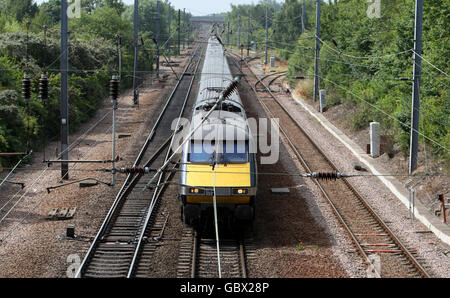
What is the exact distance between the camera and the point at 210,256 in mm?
13586

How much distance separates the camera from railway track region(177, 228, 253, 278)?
41.3ft

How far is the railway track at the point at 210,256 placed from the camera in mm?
12602

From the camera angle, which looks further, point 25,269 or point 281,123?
point 281,123

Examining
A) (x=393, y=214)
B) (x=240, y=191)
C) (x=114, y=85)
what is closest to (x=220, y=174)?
(x=240, y=191)

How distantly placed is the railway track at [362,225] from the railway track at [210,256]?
307 centimetres

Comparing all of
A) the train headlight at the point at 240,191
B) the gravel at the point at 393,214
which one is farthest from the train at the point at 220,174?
the gravel at the point at 393,214

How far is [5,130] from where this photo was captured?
76.9 feet

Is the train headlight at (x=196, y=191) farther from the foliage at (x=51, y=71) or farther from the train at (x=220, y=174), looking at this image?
the foliage at (x=51, y=71)

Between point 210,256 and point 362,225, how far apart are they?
5.15 metres

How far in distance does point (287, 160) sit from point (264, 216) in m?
7.21

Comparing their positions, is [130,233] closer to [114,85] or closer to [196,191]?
[196,191]
